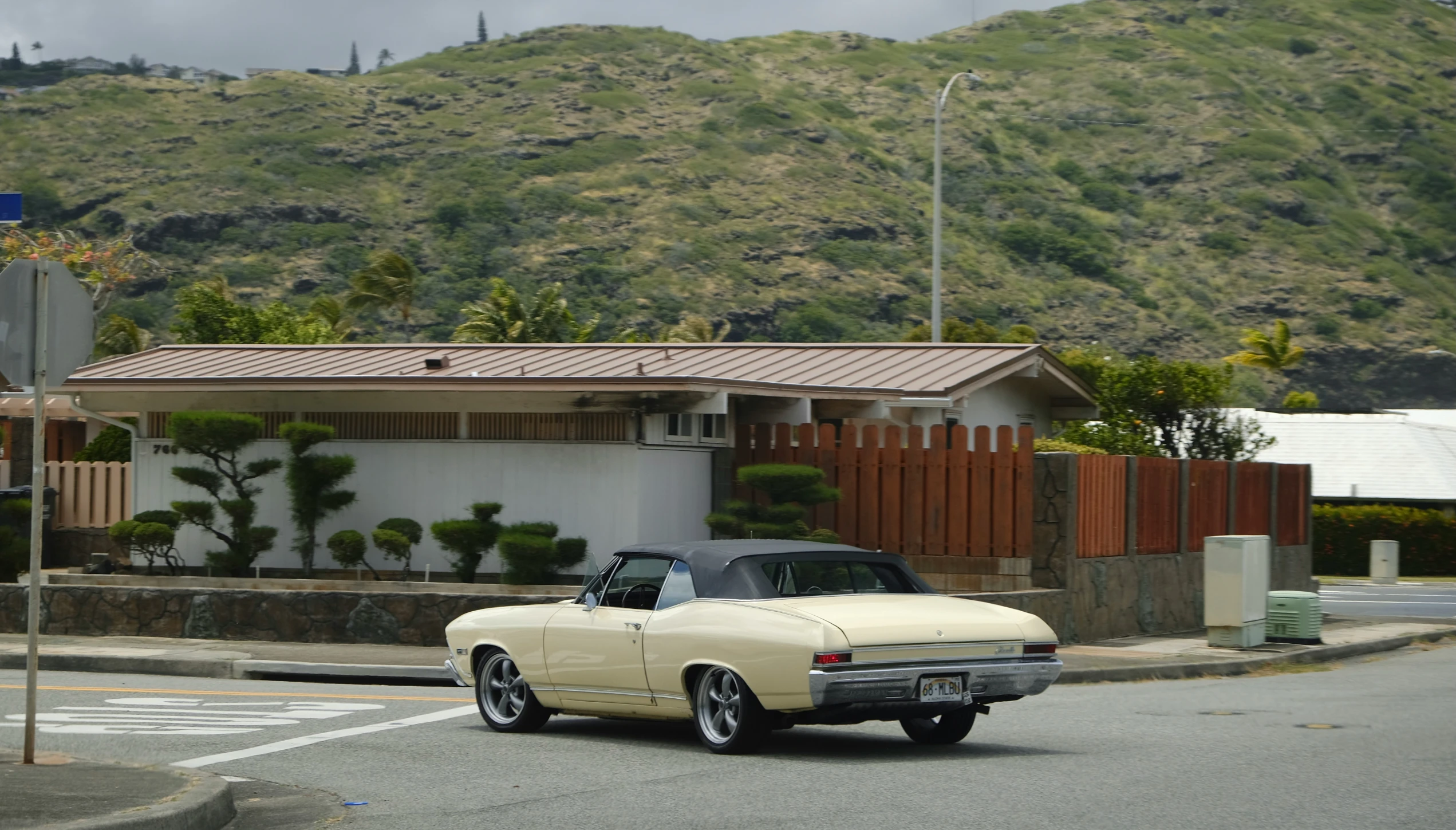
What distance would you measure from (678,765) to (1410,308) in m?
107

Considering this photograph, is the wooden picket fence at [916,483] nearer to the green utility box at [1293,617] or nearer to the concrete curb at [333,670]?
the green utility box at [1293,617]

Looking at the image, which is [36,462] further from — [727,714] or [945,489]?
[945,489]

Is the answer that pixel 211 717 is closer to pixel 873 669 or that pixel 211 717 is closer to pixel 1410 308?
pixel 873 669

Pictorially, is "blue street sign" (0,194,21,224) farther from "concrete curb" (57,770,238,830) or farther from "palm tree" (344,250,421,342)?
"palm tree" (344,250,421,342)

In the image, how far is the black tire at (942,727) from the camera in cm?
1162

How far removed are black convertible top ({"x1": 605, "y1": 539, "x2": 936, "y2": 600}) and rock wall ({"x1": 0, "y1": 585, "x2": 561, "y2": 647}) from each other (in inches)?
258

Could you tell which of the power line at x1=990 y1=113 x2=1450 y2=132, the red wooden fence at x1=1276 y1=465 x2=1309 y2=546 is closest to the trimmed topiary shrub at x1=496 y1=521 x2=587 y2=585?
the red wooden fence at x1=1276 y1=465 x2=1309 y2=546

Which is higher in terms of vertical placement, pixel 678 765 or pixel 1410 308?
pixel 1410 308

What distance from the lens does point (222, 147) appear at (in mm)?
108625

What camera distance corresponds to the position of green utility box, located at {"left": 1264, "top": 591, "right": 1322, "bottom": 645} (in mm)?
20672

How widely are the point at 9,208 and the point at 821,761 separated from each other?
23.9ft

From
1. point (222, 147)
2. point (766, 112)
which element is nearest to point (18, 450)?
point (222, 147)

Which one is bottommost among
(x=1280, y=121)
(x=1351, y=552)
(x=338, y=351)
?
(x=1351, y=552)

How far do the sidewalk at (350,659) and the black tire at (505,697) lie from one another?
3438 millimetres
